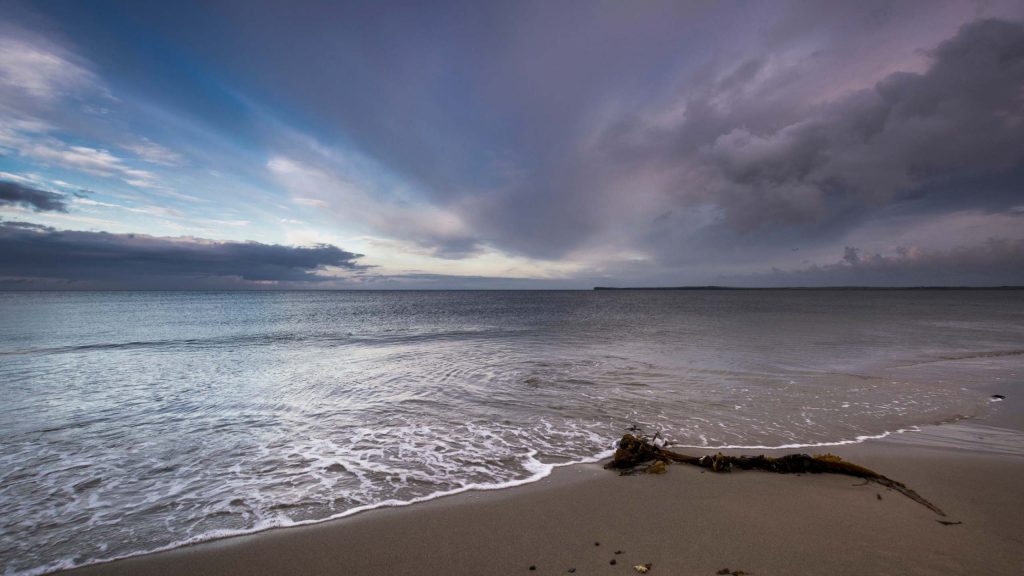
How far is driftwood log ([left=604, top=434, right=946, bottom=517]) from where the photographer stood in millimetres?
6135

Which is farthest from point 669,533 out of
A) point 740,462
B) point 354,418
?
point 354,418

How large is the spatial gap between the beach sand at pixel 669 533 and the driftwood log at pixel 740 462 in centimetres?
21

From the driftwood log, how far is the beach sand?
21cm

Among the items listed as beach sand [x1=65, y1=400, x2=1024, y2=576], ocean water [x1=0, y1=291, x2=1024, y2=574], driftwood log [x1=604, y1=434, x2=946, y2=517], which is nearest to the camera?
beach sand [x1=65, y1=400, x2=1024, y2=576]

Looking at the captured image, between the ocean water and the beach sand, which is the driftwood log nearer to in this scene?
the beach sand

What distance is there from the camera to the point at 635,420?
9617mm

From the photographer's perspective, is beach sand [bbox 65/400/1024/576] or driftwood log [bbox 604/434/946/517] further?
driftwood log [bbox 604/434/946/517]

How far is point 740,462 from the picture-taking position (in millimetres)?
6547

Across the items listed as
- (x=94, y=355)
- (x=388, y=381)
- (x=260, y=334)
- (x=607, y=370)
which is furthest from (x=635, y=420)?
(x=260, y=334)

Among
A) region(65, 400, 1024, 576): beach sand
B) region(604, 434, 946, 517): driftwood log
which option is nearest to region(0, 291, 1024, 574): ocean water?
region(65, 400, 1024, 576): beach sand

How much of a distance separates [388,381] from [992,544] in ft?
45.1

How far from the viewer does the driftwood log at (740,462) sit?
614 centimetres

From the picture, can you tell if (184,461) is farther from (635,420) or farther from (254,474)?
(635,420)

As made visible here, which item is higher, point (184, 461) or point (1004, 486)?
point (1004, 486)
